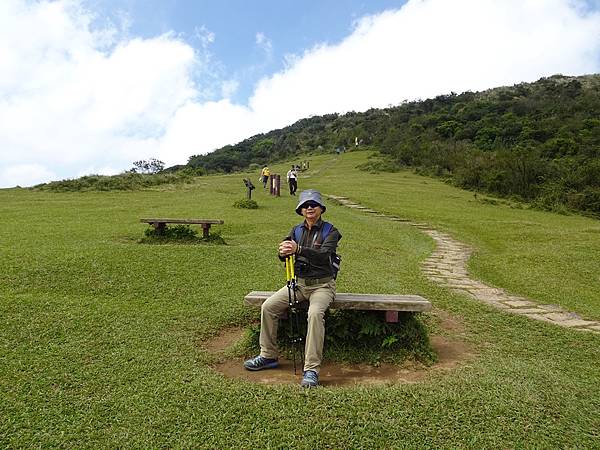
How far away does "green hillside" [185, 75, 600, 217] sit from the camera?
27234 mm

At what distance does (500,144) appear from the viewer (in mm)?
44156

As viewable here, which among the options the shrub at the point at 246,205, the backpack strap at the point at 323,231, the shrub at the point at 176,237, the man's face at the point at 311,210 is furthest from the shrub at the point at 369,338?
the shrub at the point at 246,205

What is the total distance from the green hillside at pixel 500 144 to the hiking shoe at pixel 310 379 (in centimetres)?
2290

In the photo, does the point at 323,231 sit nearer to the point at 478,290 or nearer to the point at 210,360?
the point at 210,360

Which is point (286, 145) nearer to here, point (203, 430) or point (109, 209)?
point (109, 209)

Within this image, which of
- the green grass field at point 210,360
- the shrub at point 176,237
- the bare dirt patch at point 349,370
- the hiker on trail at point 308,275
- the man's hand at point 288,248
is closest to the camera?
the green grass field at point 210,360

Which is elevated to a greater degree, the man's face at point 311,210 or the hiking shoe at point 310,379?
the man's face at point 311,210

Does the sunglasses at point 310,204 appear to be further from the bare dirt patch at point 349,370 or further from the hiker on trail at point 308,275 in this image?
the bare dirt patch at point 349,370

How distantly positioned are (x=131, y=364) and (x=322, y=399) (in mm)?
1906

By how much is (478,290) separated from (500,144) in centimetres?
4101

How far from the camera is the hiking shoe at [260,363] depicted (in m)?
4.40

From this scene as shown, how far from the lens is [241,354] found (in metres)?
4.76

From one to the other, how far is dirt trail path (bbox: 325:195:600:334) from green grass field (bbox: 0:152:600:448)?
33cm

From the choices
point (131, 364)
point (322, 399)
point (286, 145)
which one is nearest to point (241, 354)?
point (131, 364)
